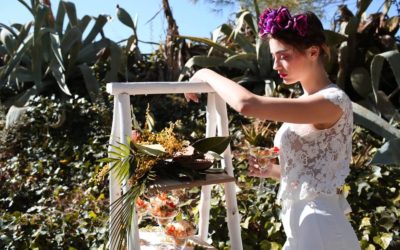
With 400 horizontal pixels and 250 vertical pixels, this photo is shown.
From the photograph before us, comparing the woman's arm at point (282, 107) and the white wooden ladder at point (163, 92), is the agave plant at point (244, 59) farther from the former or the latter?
the woman's arm at point (282, 107)

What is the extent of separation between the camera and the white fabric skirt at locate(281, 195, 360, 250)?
154 centimetres

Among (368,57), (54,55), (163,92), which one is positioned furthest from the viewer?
(54,55)

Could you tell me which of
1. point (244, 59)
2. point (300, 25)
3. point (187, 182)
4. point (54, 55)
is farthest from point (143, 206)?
point (54, 55)

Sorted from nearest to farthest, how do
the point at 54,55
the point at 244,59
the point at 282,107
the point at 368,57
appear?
1. the point at 282,107
2. the point at 368,57
3. the point at 244,59
4. the point at 54,55

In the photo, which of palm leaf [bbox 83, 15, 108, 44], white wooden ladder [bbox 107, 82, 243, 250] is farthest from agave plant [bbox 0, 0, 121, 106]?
white wooden ladder [bbox 107, 82, 243, 250]

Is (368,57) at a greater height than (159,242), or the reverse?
(368,57)

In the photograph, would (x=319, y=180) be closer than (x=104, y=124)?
Yes

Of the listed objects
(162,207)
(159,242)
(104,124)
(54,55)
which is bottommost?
(159,242)

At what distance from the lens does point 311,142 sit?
1.55 meters

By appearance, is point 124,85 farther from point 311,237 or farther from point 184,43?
point 184,43

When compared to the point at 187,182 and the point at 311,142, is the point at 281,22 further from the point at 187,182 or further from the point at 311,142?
the point at 187,182

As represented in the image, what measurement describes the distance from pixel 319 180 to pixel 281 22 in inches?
20.9

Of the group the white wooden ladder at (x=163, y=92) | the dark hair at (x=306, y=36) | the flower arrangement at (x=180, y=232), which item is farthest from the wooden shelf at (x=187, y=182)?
the dark hair at (x=306, y=36)

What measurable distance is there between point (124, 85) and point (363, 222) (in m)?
1.95
